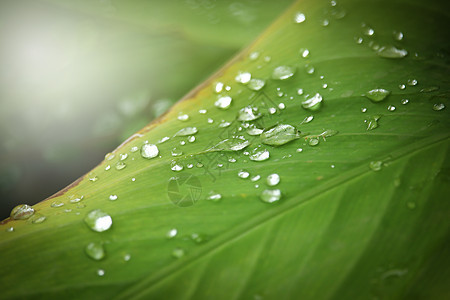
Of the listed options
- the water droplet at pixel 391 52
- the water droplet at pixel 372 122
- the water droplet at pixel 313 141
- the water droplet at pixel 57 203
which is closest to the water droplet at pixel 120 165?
the water droplet at pixel 57 203

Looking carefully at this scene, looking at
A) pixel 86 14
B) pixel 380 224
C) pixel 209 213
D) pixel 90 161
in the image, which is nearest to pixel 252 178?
pixel 209 213

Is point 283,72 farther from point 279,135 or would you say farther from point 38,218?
point 38,218

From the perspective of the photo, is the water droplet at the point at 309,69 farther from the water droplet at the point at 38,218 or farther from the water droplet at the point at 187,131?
the water droplet at the point at 38,218

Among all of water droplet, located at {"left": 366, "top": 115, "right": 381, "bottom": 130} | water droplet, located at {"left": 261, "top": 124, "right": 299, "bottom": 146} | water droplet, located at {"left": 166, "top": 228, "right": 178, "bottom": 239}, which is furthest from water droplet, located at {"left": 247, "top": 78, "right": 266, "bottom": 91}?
water droplet, located at {"left": 166, "top": 228, "right": 178, "bottom": 239}

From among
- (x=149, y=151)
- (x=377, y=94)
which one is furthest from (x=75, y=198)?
(x=377, y=94)

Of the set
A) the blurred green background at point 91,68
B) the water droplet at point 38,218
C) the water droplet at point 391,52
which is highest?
the blurred green background at point 91,68

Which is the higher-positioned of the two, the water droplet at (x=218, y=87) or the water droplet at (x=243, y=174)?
the water droplet at (x=218, y=87)
